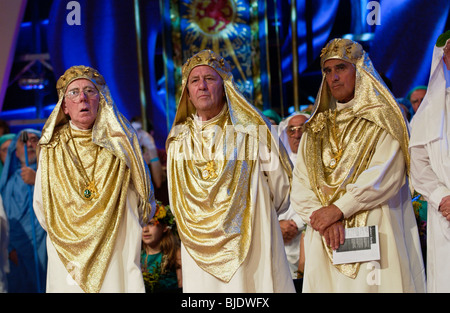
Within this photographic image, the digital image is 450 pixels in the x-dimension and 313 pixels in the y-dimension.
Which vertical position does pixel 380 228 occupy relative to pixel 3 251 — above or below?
above

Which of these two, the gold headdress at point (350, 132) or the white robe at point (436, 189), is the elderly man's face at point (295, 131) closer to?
the gold headdress at point (350, 132)

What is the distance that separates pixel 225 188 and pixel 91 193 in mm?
858

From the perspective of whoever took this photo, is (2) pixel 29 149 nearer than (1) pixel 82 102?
No

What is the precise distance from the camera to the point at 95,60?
9016 mm

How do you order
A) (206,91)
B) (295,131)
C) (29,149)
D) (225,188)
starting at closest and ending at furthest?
(225,188) < (206,91) < (295,131) < (29,149)

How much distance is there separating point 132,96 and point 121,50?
541 millimetres

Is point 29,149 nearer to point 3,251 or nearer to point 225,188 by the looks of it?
point 3,251

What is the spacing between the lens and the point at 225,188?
199 inches

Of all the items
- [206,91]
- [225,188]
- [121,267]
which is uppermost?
[206,91]

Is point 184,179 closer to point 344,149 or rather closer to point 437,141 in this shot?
point 344,149

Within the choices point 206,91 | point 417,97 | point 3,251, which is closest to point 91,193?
point 206,91

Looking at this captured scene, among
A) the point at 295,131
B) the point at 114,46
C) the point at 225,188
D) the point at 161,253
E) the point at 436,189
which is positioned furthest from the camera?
the point at 114,46

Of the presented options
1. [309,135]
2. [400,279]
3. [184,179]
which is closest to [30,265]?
[184,179]

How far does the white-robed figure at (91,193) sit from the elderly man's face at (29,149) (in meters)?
2.50
